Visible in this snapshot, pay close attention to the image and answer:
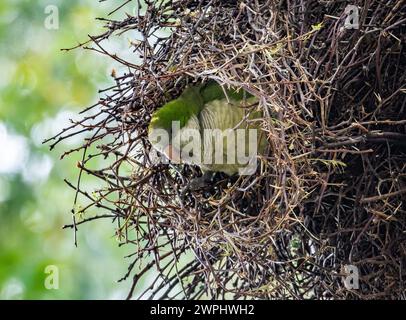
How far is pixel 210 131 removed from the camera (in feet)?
3.10

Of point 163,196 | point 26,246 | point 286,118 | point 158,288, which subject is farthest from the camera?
point 26,246

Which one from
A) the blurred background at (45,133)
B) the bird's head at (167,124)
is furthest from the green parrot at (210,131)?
the blurred background at (45,133)

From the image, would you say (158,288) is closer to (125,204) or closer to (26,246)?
(125,204)

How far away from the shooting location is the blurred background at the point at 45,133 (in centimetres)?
220

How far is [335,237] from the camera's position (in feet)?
3.27

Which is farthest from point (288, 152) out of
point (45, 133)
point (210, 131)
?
point (45, 133)

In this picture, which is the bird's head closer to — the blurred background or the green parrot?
the green parrot

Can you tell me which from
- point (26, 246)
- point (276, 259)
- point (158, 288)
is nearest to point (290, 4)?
point (276, 259)

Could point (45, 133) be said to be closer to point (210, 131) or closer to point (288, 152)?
point (210, 131)

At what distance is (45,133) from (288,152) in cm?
153

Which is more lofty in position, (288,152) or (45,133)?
(45,133)

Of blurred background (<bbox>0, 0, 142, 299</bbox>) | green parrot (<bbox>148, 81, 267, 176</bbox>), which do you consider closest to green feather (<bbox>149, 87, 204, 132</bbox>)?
green parrot (<bbox>148, 81, 267, 176</bbox>)

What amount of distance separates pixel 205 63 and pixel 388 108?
275mm

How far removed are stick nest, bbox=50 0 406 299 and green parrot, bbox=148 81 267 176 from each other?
28 mm
